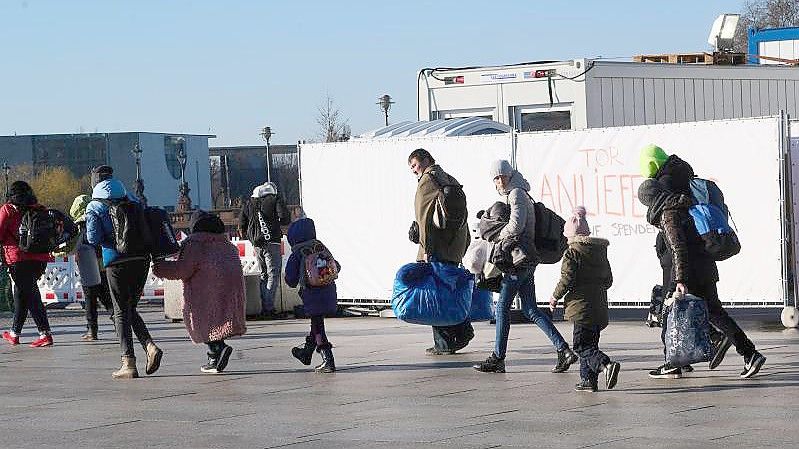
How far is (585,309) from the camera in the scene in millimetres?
11234

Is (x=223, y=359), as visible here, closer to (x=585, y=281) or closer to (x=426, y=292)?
(x=426, y=292)

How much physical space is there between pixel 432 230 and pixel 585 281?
2342 mm

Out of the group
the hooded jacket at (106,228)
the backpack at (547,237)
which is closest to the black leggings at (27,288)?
the hooded jacket at (106,228)

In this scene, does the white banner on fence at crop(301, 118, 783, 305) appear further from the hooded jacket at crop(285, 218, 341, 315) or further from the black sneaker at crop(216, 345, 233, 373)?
the black sneaker at crop(216, 345, 233, 373)

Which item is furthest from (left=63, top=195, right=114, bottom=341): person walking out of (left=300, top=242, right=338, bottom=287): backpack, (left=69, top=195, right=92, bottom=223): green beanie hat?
(left=300, top=242, right=338, bottom=287): backpack

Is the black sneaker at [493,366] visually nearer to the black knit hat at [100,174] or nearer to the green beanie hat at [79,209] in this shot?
the black knit hat at [100,174]

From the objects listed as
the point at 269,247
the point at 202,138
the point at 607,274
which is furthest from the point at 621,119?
the point at 202,138

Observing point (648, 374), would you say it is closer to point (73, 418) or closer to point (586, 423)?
point (586, 423)

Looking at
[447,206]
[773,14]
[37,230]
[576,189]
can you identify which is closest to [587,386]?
[447,206]

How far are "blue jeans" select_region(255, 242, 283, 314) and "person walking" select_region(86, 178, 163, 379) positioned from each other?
6.18 m

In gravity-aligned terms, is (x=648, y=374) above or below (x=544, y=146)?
below

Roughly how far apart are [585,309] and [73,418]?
3.58 metres

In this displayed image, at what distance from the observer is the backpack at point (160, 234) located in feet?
43.4

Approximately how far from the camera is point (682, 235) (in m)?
11.3
